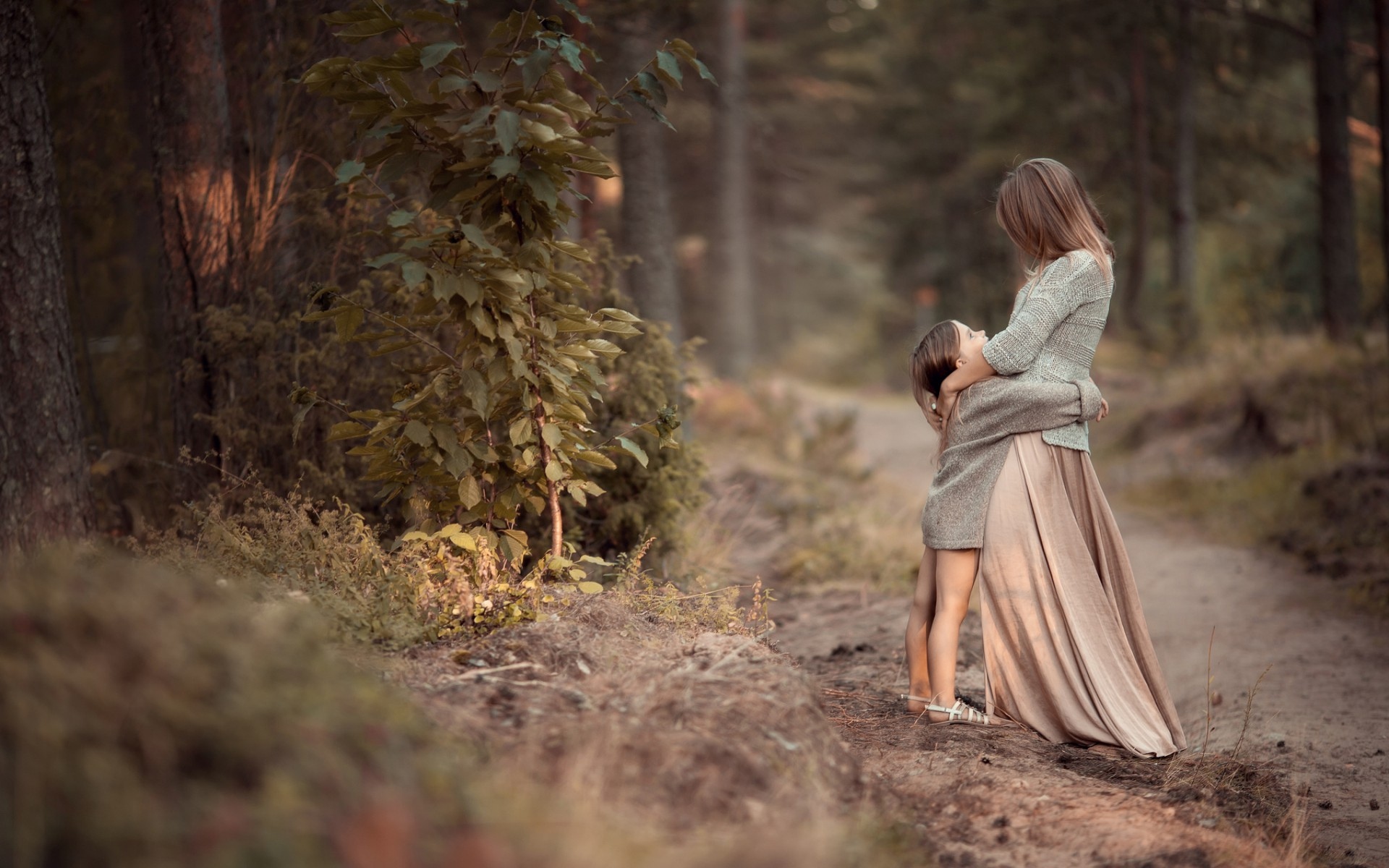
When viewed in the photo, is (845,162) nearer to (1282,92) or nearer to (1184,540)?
(1282,92)

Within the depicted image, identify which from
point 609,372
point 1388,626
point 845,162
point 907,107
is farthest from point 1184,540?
point 845,162

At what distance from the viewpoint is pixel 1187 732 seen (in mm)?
5074

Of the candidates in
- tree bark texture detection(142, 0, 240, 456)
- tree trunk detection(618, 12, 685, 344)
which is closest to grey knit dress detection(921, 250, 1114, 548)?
tree bark texture detection(142, 0, 240, 456)

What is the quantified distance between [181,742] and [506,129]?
2.01m

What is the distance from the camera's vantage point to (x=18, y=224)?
4422mm

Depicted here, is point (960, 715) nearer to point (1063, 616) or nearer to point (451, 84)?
point (1063, 616)

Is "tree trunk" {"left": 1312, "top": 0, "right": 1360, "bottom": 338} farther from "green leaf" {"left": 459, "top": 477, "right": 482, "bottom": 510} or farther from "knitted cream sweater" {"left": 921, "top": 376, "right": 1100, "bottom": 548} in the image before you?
"green leaf" {"left": 459, "top": 477, "right": 482, "bottom": 510}

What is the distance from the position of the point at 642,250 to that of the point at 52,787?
8.49 metres

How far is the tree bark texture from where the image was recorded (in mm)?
5246

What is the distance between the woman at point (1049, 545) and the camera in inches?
160

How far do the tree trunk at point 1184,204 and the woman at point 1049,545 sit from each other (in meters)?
14.0

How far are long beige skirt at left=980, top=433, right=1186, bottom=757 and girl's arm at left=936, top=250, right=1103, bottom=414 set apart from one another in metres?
0.31

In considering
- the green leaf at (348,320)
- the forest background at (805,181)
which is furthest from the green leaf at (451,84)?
the green leaf at (348,320)

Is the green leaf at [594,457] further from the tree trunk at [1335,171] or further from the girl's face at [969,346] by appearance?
the tree trunk at [1335,171]
